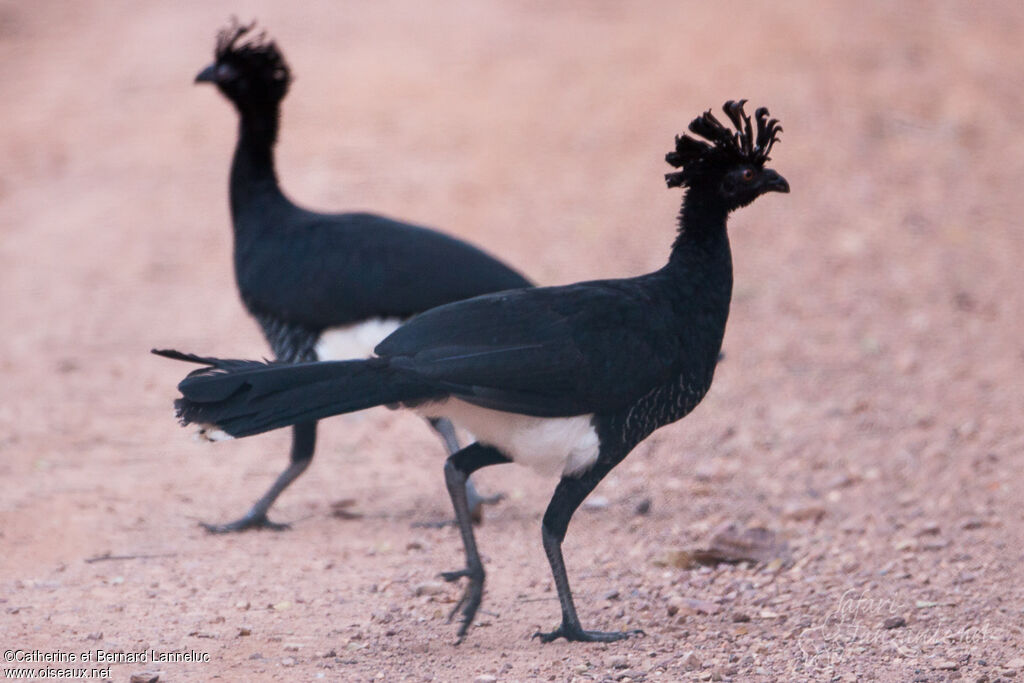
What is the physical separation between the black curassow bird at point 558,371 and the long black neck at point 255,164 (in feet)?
7.19

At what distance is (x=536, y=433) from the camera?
159 inches

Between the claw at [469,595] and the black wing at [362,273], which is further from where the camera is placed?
the black wing at [362,273]

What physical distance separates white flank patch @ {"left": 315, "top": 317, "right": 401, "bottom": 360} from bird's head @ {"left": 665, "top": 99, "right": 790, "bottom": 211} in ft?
5.04

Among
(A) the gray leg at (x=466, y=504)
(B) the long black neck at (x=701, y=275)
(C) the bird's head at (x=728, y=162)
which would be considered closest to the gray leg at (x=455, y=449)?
(A) the gray leg at (x=466, y=504)

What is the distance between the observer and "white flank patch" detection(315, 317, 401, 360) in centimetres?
536

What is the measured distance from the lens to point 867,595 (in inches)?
174

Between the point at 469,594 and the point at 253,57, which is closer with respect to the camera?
the point at 469,594

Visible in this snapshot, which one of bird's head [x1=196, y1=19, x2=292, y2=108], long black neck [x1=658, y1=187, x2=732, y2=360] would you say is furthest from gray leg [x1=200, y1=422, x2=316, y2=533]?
long black neck [x1=658, y1=187, x2=732, y2=360]

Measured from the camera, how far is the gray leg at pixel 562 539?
13.3ft

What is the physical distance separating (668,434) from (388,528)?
1764mm

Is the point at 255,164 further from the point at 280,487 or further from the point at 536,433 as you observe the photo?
the point at 536,433

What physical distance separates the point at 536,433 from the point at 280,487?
188 centimetres

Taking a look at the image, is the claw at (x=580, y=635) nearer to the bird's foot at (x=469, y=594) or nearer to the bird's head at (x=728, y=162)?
the bird's foot at (x=469, y=594)

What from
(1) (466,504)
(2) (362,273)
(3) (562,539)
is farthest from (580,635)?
(2) (362,273)
